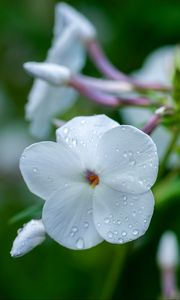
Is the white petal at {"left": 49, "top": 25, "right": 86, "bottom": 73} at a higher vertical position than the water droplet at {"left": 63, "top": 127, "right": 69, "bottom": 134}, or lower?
lower

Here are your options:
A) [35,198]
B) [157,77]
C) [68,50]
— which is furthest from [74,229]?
[35,198]

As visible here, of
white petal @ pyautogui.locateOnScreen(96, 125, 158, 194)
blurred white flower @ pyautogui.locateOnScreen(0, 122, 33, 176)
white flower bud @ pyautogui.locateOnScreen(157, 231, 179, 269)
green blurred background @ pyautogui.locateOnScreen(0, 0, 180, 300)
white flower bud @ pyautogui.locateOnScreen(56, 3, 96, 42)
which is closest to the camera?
white petal @ pyautogui.locateOnScreen(96, 125, 158, 194)

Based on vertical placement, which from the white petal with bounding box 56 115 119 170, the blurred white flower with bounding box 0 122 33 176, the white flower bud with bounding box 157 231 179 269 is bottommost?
the blurred white flower with bounding box 0 122 33 176

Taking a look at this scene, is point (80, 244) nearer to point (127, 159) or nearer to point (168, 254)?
point (127, 159)

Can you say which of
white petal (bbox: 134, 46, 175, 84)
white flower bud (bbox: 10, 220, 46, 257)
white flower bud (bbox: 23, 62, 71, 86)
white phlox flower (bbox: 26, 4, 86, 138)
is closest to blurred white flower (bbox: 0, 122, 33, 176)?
white petal (bbox: 134, 46, 175, 84)

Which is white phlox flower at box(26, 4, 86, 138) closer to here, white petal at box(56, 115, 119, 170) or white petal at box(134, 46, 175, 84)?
white petal at box(134, 46, 175, 84)

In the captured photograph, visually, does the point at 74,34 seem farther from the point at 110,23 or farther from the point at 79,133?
the point at 110,23

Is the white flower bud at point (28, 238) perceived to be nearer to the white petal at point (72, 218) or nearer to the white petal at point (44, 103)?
the white petal at point (72, 218)
